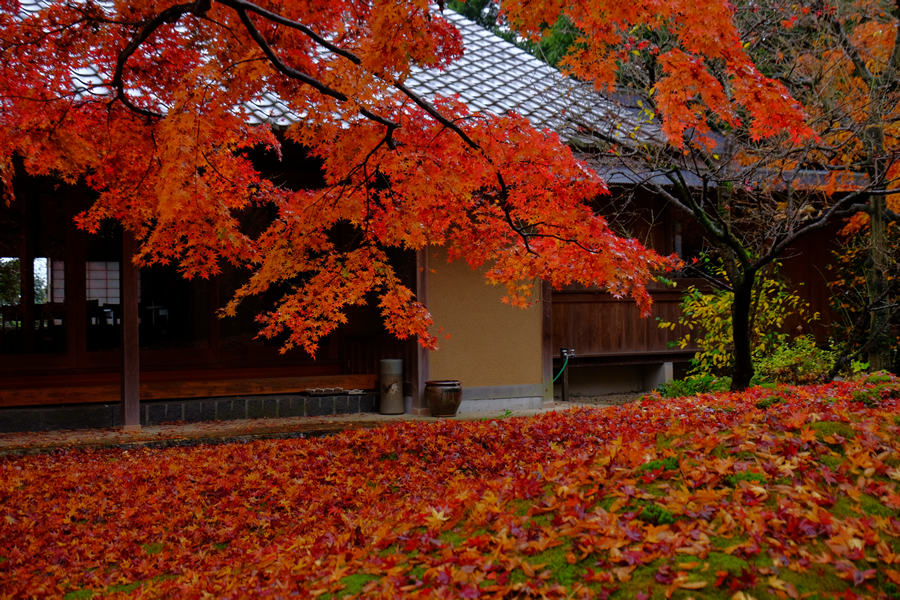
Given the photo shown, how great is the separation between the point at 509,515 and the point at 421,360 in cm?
623

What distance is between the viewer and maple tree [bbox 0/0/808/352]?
5457mm

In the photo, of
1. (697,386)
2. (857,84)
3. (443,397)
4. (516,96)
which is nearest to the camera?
(857,84)

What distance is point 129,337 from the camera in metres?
8.26

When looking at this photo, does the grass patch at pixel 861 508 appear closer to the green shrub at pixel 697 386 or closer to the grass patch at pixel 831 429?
the grass patch at pixel 831 429

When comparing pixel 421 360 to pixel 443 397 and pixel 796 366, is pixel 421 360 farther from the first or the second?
pixel 796 366

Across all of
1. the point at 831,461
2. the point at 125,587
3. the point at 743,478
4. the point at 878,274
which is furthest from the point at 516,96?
the point at 125,587

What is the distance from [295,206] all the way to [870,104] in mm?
6268

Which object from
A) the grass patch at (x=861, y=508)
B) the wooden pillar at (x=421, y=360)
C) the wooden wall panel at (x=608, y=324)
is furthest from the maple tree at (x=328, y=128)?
the wooden wall panel at (x=608, y=324)

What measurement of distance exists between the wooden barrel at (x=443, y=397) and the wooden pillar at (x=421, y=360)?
157mm

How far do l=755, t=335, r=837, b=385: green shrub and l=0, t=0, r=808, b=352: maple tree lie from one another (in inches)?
158

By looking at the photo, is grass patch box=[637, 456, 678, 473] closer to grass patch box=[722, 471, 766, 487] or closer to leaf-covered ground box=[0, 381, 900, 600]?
leaf-covered ground box=[0, 381, 900, 600]

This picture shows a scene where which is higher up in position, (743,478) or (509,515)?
(743,478)

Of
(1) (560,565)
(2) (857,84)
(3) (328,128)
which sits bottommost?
(1) (560,565)

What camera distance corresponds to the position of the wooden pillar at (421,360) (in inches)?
378
